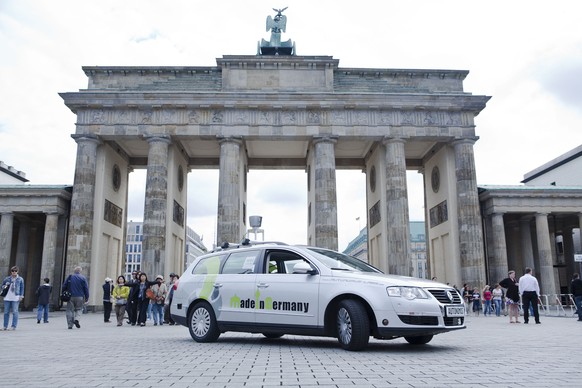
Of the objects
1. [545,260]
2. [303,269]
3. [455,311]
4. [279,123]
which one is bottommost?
[455,311]

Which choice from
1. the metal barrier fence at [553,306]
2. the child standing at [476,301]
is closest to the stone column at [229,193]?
the child standing at [476,301]

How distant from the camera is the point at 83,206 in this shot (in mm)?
32531

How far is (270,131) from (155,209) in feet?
29.6

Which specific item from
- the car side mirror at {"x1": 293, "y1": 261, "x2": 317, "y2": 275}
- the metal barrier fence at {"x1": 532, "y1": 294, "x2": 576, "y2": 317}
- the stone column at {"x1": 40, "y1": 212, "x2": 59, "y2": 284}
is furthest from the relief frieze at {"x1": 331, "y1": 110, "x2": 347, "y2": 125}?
the car side mirror at {"x1": 293, "y1": 261, "x2": 317, "y2": 275}

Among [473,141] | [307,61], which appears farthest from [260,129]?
[473,141]

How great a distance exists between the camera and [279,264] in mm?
10195

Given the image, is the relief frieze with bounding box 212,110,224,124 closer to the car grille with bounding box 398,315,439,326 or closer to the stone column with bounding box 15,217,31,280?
the stone column with bounding box 15,217,31,280

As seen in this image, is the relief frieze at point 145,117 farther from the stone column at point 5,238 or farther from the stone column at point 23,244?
the stone column at point 23,244

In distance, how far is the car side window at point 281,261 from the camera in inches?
397

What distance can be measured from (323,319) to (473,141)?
28122 mm

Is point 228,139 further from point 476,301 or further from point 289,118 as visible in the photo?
point 476,301

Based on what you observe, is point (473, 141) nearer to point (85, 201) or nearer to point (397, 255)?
point (397, 255)

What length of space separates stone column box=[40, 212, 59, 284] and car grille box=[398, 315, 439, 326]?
2885 cm

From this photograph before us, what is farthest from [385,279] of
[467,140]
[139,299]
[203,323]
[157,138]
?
[467,140]
